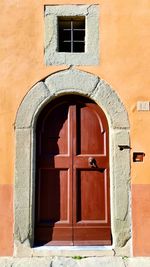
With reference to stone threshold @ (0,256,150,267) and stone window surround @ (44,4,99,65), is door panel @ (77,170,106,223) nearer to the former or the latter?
stone threshold @ (0,256,150,267)

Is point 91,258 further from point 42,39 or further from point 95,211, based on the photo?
point 42,39

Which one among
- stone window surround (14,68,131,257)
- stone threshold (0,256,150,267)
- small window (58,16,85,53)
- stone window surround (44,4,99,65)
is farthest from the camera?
small window (58,16,85,53)

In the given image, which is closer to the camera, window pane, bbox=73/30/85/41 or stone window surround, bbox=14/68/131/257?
stone window surround, bbox=14/68/131/257

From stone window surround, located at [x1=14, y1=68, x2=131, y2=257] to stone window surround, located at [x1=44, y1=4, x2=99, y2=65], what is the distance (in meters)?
0.17

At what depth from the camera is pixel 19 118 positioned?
4434 mm

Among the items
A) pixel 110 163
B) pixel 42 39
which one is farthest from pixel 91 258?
pixel 42 39

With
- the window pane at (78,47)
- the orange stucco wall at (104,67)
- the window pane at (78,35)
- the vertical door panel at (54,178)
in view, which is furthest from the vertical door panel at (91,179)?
the window pane at (78,35)

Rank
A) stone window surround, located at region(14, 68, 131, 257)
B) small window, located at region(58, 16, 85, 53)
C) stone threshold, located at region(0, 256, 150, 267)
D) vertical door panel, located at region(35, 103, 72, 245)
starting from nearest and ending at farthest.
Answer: stone threshold, located at region(0, 256, 150, 267) < stone window surround, located at region(14, 68, 131, 257) < vertical door panel, located at region(35, 103, 72, 245) < small window, located at region(58, 16, 85, 53)

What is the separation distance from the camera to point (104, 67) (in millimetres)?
4500

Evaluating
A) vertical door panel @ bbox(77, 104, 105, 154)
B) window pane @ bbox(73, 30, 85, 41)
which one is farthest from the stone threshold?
window pane @ bbox(73, 30, 85, 41)

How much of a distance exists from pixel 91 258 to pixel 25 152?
4.89 feet

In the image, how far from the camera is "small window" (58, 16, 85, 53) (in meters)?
4.68

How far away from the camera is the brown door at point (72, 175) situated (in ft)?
14.5

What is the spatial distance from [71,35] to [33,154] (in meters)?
1.65
